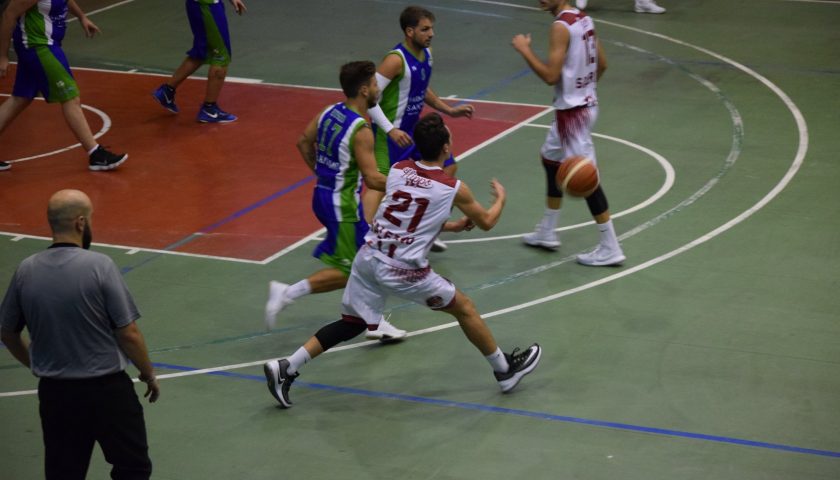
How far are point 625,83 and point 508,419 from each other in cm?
872

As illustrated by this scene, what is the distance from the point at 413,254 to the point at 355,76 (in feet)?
5.23

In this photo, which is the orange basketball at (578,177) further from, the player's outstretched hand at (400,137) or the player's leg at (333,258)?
the player's leg at (333,258)

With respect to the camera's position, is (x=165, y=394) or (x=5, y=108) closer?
(x=165, y=394)

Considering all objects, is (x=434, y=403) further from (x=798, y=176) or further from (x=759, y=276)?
(x=798, y=176)

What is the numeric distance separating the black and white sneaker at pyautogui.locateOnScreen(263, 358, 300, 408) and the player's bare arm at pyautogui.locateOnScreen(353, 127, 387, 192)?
148cm

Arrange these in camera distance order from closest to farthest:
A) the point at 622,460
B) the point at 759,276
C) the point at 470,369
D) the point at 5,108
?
the point at 622,460, the point at 470,369, the point at 759,276, the point at 5,108

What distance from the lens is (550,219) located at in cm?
1077

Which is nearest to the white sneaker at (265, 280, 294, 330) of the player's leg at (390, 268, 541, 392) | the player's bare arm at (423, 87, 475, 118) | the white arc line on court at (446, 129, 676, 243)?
the player's leg at (390, 268, 541, 392)

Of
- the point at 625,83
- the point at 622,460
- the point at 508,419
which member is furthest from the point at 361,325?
the point at 625,83

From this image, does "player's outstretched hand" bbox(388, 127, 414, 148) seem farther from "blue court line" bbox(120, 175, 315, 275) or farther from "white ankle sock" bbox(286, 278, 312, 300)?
"blue court line" bbox(120, 175, 315, 275)

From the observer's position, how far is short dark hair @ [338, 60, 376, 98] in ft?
28.5

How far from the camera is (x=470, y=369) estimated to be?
8.70m

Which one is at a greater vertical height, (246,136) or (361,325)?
(361,325)

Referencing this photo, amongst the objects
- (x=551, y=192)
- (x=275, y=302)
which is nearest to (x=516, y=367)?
(x=275, y=302)
